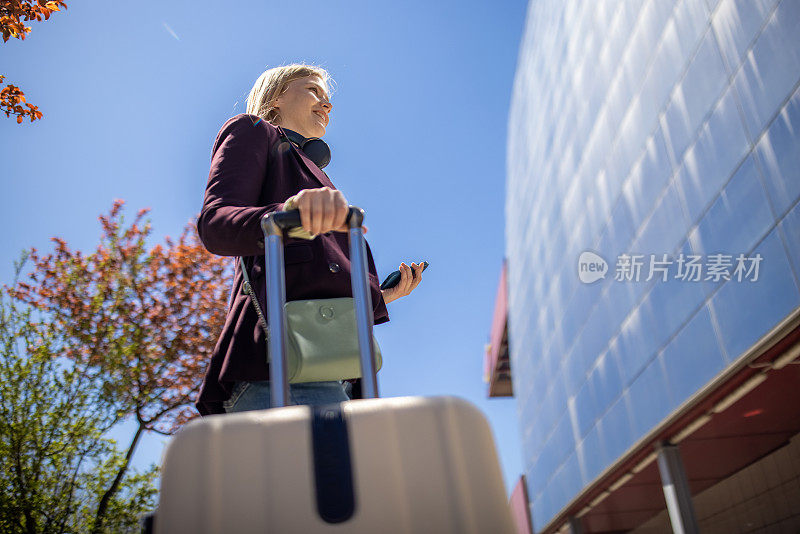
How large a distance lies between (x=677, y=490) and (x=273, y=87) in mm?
10955

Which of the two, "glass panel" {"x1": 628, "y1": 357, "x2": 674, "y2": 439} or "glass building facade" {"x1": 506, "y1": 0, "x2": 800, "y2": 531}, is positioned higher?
"glass building facade" {"x1": 506, "y1": 0, "x2": 800, "y2": 531}

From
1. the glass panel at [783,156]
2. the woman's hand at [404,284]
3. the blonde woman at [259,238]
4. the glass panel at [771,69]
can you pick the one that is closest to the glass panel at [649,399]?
the glass panel at [783,156]

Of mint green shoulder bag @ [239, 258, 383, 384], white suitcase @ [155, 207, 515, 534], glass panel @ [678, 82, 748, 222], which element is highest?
glass panel @ [678, 82, 748, 222]

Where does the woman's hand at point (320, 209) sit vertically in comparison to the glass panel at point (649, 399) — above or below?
below

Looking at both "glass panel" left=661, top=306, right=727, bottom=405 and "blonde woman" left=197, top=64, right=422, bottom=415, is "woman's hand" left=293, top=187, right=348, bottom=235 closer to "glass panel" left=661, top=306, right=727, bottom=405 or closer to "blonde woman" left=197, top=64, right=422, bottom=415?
"blonde woman" left=197, top=64, right=422, bottom=415

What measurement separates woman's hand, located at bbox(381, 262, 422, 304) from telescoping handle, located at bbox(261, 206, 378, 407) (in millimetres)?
574

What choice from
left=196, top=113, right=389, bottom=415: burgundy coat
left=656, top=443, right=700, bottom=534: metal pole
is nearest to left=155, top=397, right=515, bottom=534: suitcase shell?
left=196, top=113, right=389, bottom=415: burgundy coat

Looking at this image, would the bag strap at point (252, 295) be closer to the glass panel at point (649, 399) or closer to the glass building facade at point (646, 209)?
the glass building facade at point (646, 209)

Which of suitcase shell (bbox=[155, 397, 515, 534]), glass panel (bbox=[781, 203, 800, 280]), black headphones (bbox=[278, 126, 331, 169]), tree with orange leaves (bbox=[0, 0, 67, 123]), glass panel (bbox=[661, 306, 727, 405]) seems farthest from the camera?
glass panel (bbox=[661, 306, 727, 405])

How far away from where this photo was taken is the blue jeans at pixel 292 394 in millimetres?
1591

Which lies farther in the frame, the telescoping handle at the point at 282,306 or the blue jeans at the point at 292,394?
the blue jeans at the point at 292,394

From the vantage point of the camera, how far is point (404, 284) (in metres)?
2.17

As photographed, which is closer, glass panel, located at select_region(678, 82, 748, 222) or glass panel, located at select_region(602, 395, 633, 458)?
glass panel, located at select_region(678, 82, 748, 222)

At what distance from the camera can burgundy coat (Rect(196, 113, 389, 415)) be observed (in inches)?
63.2
